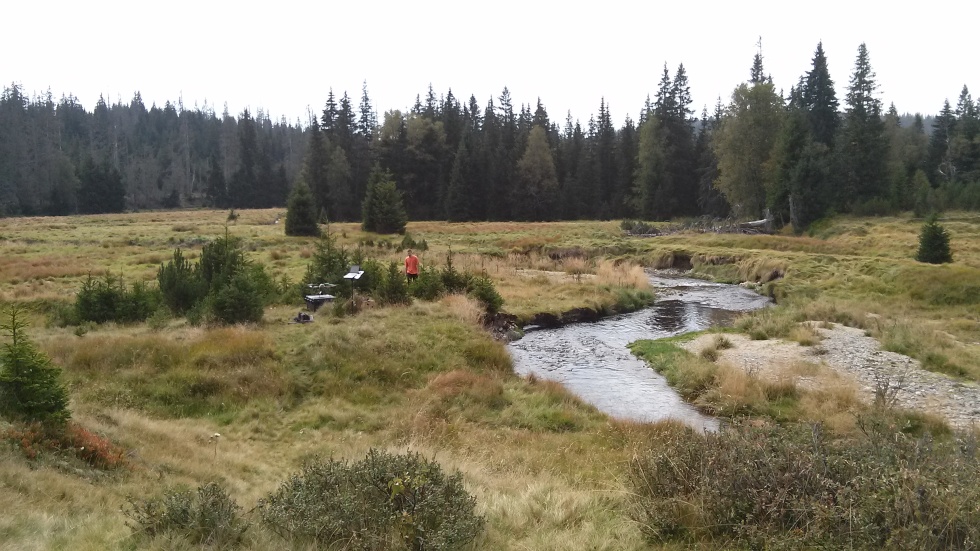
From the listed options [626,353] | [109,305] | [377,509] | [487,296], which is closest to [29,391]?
[377,509]

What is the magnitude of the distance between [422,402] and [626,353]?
839cm

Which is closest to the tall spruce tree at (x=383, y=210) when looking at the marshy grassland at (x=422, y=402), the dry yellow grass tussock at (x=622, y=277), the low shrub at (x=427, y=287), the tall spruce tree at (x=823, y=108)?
the marshy grassland at (x=422, y=402)

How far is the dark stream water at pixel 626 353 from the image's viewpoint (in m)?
14.0

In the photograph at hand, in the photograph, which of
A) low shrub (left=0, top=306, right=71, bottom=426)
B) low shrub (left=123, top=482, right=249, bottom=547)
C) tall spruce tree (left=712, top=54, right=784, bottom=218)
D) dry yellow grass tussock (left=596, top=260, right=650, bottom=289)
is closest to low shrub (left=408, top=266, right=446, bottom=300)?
dry yellow grass tussock (left=596, top=260, right=650, bottom=289)

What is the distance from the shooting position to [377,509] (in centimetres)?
566

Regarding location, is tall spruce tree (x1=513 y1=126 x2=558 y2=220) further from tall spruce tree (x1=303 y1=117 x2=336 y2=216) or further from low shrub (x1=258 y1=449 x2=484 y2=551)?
low shrub (x1=258 y1=449 x2=484 y2=551)

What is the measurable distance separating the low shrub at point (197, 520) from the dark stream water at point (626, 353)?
7.19 meters

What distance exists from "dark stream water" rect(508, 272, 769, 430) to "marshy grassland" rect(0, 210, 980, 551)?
31.1 inches

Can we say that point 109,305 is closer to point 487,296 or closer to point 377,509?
point 487,296

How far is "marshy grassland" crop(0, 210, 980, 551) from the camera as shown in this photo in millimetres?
6125

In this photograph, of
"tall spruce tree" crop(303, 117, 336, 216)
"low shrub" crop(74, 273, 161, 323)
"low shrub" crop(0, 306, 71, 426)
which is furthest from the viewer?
"tall spruce tree" crop(303, 117, 336, 216)

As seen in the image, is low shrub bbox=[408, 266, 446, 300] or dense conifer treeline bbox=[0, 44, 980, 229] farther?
dense conifer treeline bbox=[0, 44, 980, 229]

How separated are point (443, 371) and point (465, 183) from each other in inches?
2300

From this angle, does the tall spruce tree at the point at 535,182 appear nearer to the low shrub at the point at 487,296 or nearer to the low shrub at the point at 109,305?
the low shrub at the point at 487,296
